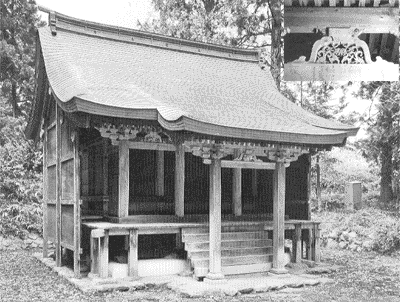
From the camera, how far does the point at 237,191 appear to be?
12852 mm

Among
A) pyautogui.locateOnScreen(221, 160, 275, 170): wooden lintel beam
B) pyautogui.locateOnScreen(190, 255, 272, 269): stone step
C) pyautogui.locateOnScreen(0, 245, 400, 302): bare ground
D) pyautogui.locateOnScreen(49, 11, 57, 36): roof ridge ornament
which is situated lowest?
pyautogui.locateOnScreen(0, 245, 400, 302): bare ground

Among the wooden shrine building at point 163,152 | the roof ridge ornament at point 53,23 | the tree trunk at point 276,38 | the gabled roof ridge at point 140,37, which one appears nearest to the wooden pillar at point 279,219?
the wooden shrine building at point 163,152

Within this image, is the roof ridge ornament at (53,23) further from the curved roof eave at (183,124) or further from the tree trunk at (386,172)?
the tree trunk at (386,172)

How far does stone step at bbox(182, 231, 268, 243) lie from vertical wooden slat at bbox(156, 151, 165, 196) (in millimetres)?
1559

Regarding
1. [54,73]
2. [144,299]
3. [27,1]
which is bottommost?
[144,299]

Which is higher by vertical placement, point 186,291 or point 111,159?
point 111,159

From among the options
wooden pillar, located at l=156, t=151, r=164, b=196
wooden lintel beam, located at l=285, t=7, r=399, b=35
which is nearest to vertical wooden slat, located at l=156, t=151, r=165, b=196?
wooden pillar, located at l=156, t=151, r=164, b=196

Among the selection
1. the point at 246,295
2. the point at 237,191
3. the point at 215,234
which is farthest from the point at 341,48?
the point at 237,191

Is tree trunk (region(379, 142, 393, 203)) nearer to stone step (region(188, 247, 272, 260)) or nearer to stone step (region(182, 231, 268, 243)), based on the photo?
stone step (region(182, 231, 268, 243))

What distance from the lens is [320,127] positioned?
1278 centimetres

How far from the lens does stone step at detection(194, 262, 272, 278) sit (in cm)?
1063

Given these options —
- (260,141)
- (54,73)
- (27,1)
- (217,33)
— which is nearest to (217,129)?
(260,141)

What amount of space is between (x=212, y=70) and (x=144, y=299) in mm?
8041

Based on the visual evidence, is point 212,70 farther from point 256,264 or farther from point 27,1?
point 27,1
